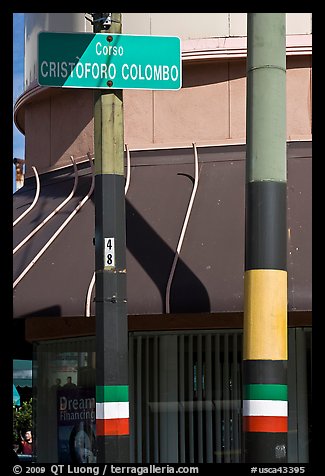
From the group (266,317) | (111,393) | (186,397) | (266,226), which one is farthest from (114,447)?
(186,397)

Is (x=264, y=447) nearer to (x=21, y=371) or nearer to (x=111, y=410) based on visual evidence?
(x=111, y=410)

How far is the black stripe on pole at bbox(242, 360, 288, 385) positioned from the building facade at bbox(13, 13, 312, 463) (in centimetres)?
275

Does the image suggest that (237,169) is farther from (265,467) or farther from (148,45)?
(265,467)

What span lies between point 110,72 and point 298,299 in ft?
12.4

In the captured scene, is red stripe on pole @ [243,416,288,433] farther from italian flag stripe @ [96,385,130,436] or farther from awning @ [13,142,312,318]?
awning @ [13,142,312,318]

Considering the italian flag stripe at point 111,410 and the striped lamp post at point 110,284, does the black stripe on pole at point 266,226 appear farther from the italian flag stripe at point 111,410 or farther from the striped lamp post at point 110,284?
the italian flag stripe at point 111,410

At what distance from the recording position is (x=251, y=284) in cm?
737

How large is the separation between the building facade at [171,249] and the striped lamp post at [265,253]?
2664 millimetres

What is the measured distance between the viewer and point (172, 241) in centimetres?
1059

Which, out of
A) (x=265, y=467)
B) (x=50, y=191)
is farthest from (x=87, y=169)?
(x=265, y=467)

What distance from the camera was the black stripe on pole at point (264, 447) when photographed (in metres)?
7.17

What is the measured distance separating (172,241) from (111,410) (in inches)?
147

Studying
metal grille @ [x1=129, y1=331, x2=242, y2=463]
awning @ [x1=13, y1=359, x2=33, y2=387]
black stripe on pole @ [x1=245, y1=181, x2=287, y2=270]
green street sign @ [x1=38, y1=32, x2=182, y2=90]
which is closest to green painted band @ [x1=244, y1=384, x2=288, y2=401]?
black stripe on pole @ [x1=245, y1=181, x2=287, y2=270]

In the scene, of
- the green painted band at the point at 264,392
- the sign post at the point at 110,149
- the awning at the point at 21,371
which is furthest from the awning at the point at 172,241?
the awning at the point at 21,371
